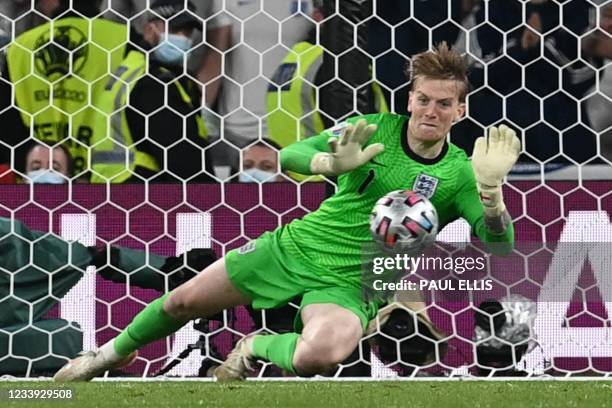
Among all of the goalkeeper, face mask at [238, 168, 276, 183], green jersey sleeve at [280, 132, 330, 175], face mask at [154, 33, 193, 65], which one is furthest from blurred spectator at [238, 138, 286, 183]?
green jersey sleeve at [280, 132, 330, 175]

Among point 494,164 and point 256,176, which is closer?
point 494,164

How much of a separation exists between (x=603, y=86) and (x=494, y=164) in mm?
1415

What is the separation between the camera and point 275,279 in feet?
15.4

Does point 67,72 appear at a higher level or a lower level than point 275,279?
higher

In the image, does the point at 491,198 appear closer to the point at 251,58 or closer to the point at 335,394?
the point at 335,394

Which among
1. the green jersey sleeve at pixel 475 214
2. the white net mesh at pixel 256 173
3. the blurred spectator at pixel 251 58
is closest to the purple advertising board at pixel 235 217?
the white net mesh at pixel 256 173

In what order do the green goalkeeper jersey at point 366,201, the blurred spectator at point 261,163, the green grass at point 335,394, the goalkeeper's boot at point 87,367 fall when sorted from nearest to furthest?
the green grass at point 335,394 → the green goalkeeper jersey at point 366,201 → the goalkeeper's boot at point 87,367 → the blurred spectator at point 261,163

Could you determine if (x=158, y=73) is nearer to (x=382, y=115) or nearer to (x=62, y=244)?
(x=62, y=244)

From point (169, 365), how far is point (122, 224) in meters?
0.59

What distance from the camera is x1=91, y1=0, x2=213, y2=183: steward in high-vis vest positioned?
5.59 m

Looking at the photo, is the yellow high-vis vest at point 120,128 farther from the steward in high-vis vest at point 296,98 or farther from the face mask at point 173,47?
the steward in high-vis vest at point 296,98

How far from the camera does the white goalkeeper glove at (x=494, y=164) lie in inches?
173

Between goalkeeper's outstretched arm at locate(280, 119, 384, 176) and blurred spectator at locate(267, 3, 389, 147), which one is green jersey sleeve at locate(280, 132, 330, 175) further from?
blurred spectator at locate(267, 3, 389, 147)

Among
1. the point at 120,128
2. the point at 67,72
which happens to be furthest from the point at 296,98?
the point at 67,72
